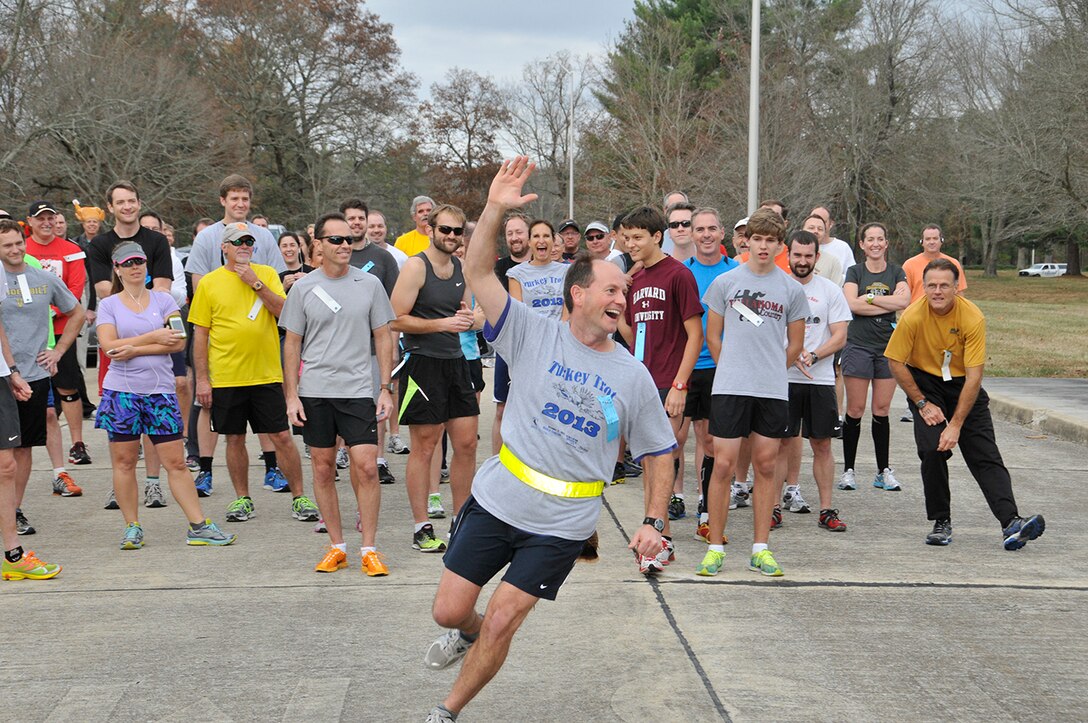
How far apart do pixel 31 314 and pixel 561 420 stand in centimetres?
502

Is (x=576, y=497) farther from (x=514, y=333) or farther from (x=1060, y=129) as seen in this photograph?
(x=1060, y=129)

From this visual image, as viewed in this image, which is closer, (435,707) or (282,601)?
(435,707)

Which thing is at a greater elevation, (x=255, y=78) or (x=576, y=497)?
(x=255, y=78)

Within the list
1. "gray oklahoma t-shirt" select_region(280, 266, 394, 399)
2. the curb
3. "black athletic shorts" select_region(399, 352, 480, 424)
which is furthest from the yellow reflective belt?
the curb

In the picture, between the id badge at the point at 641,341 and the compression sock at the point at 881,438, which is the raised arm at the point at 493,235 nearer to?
the id badge at the point at 641,341

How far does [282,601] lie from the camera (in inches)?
231

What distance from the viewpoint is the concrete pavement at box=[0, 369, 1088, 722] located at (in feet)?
14.7

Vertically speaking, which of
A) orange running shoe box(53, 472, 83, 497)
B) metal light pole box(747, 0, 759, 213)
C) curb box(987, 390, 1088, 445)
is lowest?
curb box(987, 390, 1088, 445)

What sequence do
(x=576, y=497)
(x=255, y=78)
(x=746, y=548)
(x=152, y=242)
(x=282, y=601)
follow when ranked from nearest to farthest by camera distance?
(x=576, y=497) → (x=282, y=601) → (x=746, y=548) → (x=152, y=242) → (x=255, y=78)

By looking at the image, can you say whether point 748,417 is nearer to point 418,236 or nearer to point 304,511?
point 304,511

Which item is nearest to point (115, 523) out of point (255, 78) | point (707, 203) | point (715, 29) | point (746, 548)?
point (746, 548)

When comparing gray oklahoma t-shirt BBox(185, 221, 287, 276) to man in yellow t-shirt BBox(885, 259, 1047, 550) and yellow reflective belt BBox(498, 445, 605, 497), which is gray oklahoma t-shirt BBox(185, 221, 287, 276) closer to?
man in yellow t-shirt BBox(885, 259, 1047, 550)

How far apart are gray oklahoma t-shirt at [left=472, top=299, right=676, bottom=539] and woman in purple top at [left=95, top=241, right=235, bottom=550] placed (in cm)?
335

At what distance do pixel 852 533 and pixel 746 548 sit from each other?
0.88 m
